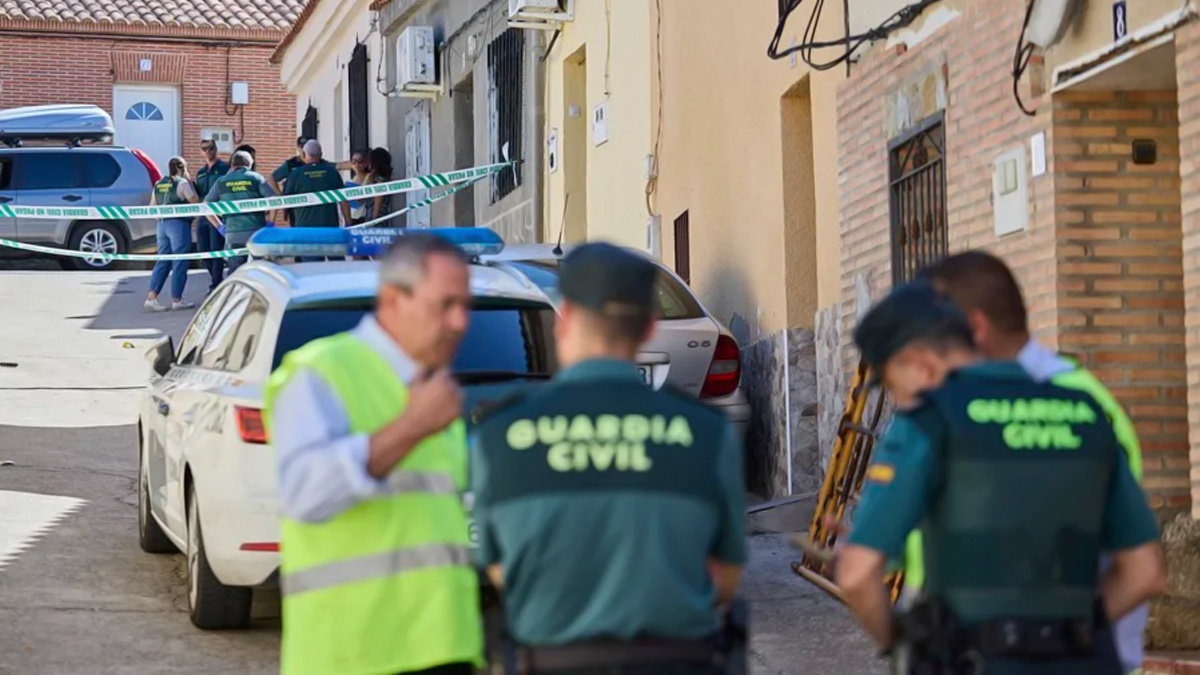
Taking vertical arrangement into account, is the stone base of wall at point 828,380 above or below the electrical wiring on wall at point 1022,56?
below

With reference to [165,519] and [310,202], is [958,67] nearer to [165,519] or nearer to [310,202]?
[165,519]

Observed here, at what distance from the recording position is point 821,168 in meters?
12.6

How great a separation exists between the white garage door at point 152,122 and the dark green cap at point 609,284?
37140mm

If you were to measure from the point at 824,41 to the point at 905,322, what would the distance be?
28.2ft

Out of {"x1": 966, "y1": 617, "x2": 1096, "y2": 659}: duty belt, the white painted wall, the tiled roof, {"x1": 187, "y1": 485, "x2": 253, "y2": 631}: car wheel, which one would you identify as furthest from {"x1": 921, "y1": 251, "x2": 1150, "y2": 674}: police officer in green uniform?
the tiled roof

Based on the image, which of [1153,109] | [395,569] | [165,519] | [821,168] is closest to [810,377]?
[821,168]

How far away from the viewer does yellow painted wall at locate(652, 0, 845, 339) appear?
1267 cm

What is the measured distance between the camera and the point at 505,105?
A: 21.6 metres

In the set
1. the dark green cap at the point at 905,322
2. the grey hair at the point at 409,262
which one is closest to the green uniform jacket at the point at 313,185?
the grey hair at the point at 409,262

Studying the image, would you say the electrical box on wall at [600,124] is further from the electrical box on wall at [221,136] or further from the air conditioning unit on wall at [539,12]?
the electrical box on wall at [221,136]

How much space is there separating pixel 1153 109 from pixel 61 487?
697 cm

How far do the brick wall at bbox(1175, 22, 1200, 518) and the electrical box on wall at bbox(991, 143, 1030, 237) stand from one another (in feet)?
4.53

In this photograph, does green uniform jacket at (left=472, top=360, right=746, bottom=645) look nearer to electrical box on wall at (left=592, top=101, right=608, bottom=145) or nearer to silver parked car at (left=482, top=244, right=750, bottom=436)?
silver parked car at (left=482, top=244, right=750, bottom=436)

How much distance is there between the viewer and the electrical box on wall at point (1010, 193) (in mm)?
9344
